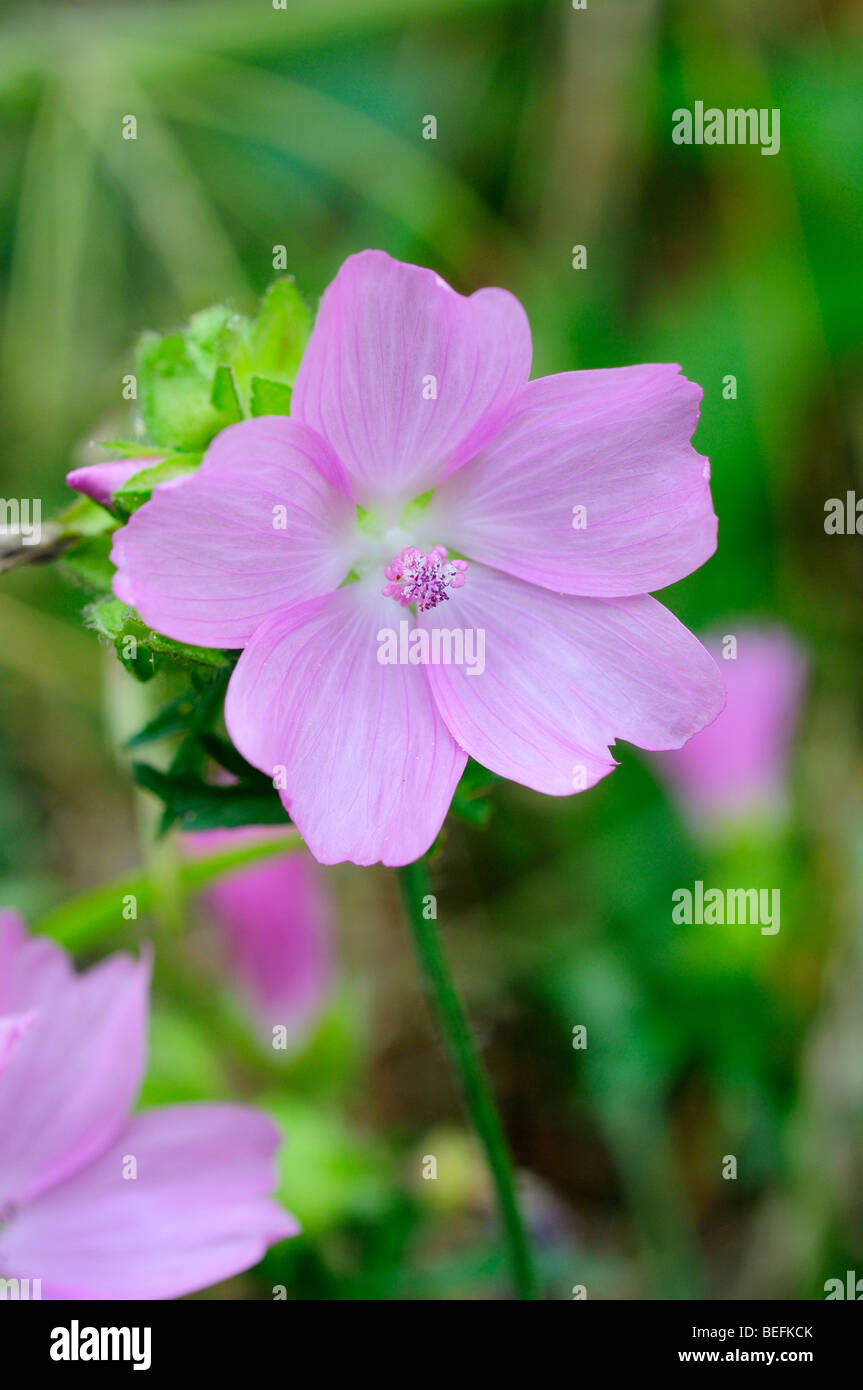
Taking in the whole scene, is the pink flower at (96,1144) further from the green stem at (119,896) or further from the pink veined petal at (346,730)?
the pink veined petal at (346,730)

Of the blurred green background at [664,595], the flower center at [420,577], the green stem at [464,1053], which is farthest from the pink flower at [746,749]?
the flower center at [420,577]

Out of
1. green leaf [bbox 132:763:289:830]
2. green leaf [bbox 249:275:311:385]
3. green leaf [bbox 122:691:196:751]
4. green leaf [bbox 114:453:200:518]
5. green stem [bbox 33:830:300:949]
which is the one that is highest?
green leaf [bbox 249:275:311:385]

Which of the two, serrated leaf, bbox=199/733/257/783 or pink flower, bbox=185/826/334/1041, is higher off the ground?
serrated leaf, bbox=199/733/257/783

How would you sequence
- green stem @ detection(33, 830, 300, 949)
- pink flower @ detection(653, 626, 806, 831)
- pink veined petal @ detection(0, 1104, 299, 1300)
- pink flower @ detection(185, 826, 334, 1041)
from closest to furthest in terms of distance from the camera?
pink veined petal @ detection(0, 1104, 299, 1300), green stem @ detection(33, 830, 300, 949), pink flower @ detection(185, 826, 334, 1041), pink flower @ detection(653, 626, 806, 831)

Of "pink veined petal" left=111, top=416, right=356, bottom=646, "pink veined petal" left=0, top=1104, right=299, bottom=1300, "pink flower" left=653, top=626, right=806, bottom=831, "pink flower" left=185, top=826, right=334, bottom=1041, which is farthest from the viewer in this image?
"pink flower" left=653, top=626, right=806, bottom=831

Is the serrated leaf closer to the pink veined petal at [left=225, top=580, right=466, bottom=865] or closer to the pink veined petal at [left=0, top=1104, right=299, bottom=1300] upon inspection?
the pink veined petal at [left=225, top=580, right=466, bottom=865]

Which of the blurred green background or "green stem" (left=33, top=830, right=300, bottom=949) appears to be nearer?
"green stem" (left=33, top=830, right=300, bottom=949)

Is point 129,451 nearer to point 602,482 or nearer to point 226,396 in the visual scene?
point 226,396

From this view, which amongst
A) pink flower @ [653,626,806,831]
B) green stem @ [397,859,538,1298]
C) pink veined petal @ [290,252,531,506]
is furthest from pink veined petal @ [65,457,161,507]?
pink flower @ [653,626,806,831]
